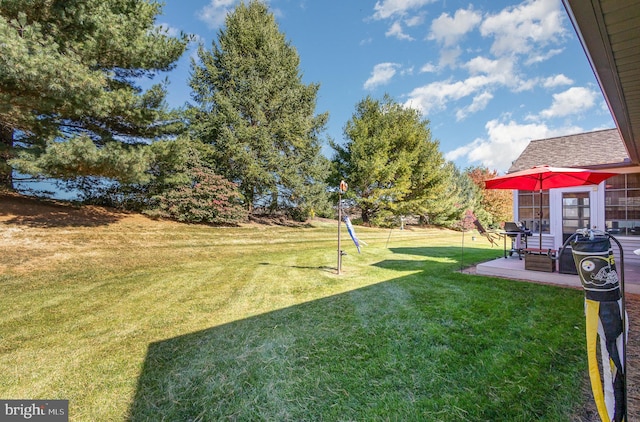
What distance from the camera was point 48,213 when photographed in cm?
861

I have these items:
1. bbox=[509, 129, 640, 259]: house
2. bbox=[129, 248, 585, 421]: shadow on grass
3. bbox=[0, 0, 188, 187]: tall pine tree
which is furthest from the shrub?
bbox=[509, 129, 640, 259]: house

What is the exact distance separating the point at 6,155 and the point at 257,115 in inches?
342

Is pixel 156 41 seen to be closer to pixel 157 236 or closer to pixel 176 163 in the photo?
pixel 176 163

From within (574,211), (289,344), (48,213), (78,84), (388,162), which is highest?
(388,162)

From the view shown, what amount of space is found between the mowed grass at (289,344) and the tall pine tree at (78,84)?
3.20 m

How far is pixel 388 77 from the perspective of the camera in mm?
16812

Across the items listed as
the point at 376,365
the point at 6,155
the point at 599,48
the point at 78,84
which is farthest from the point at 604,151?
the point at 6,155

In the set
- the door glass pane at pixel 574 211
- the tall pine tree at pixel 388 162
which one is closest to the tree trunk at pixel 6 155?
the tall pine tree at pixel 388 162

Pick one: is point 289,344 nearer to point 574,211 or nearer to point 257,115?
point 574,211

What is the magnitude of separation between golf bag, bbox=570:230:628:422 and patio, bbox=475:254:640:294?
4226mm

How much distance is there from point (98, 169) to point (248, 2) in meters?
12.6

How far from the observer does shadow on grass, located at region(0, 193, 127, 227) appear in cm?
782

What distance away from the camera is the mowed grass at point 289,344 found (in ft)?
6.14

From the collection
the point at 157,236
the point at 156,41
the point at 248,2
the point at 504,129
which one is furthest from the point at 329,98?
the point at 504,129
